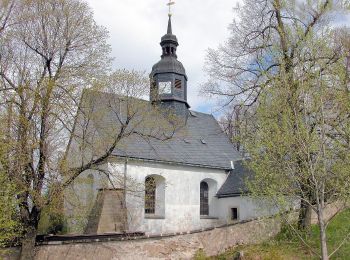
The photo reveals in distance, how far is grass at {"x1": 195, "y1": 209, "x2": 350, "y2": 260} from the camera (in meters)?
13.4

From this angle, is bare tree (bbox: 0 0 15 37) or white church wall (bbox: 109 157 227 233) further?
white church wall (bbox: 109 157 227 233)

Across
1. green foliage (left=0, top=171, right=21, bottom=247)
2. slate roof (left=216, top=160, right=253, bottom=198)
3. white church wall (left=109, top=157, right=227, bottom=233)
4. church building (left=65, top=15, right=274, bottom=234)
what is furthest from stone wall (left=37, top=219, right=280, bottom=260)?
slate roof (left=216, top=160, right=253, bottom=198)

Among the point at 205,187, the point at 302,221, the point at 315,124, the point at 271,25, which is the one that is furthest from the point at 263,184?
the point at 205,187

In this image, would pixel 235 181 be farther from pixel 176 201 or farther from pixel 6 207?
pixel 6 207

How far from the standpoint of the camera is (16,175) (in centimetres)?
1261

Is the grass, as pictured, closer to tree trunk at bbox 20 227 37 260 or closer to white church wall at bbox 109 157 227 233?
A: tree trunk at bbox 20 227 37 260

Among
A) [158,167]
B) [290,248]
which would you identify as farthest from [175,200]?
[290,248]

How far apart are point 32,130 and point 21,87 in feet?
4.27

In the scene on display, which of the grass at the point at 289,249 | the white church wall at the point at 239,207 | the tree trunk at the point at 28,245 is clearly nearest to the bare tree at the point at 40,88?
the tree trunk at the point at 28,245

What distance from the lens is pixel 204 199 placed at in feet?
78.1

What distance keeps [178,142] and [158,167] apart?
293 centimetres

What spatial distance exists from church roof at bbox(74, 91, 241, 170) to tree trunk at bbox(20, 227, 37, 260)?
4034 millimetres

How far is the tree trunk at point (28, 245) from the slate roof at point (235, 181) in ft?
38.5

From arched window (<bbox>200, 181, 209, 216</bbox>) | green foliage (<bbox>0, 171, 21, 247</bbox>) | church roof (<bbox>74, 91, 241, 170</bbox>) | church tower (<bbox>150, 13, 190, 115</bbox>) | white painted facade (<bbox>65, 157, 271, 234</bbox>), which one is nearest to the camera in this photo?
green foliage (<bbox>0, 171, 21, 247</bbox>)
